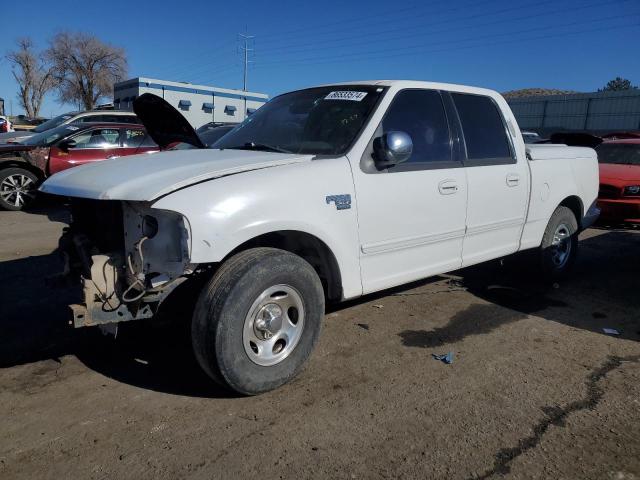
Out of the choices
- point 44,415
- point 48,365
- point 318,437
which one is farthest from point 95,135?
point 318,437

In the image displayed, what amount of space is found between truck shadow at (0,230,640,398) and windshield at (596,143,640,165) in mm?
2984

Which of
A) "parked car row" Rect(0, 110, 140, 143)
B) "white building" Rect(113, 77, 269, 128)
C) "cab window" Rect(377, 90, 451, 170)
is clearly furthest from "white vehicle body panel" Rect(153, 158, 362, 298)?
"white building" Rect(113, 77, 269, 128)

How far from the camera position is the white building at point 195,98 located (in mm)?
22328

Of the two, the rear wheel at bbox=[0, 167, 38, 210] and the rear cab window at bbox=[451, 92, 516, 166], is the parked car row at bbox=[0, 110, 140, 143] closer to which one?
the rear wheel at bbox=[0, 167, 38, 210]

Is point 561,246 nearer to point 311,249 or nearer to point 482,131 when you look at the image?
point 482,131

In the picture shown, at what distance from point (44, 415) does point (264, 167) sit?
190cm

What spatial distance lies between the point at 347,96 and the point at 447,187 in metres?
1.04

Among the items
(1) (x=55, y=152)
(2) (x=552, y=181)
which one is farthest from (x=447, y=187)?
(1) (x=55, y=152)

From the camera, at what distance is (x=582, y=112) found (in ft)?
97.7

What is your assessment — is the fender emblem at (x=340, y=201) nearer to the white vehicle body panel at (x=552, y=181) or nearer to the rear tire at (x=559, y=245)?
the white vehicle body panel at (x=552, y=181)

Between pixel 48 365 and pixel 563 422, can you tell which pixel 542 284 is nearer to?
pixel 563 422

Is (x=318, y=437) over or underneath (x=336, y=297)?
underneath

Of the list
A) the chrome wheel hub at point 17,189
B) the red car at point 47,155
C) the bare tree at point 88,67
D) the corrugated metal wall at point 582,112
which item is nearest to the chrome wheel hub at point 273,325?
the red car at point 47,155

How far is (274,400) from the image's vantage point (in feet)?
10.2
